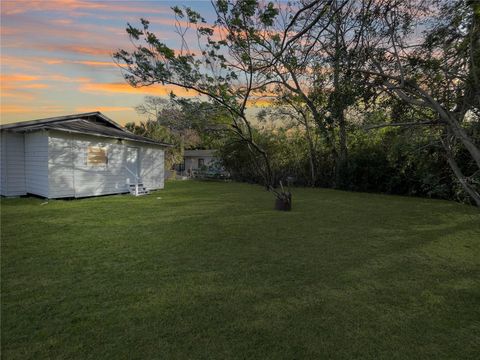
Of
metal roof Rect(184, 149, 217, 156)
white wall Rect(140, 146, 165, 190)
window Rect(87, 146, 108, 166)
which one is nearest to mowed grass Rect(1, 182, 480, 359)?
window Rect(87, 146, 108, 166)

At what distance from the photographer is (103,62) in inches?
A: 345

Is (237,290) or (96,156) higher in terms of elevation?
(96,156)

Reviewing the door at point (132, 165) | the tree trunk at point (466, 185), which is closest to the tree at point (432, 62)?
the tree trunk at point (466, 185)

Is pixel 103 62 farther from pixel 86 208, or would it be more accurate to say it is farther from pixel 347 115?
pixel 347 115

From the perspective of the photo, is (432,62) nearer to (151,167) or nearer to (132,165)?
(132,165)

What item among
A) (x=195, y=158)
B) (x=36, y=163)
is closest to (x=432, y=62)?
(x=36, y=163)

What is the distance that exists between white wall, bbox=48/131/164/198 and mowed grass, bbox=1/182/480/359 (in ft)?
13.3

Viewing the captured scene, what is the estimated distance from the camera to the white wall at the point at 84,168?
425 inches

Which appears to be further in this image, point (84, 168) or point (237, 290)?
point (84, 168)

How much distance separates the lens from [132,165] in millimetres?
14047

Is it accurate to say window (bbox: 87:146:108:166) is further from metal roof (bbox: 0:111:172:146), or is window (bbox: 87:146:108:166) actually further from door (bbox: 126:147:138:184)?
door (bbox: 126:147:138:184)

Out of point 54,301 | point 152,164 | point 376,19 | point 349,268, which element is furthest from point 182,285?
point 152,164

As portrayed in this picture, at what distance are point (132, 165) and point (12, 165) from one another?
4427 mm

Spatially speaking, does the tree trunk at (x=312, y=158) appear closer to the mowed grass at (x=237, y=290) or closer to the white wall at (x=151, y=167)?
the white wall at (x=151, y=167)
